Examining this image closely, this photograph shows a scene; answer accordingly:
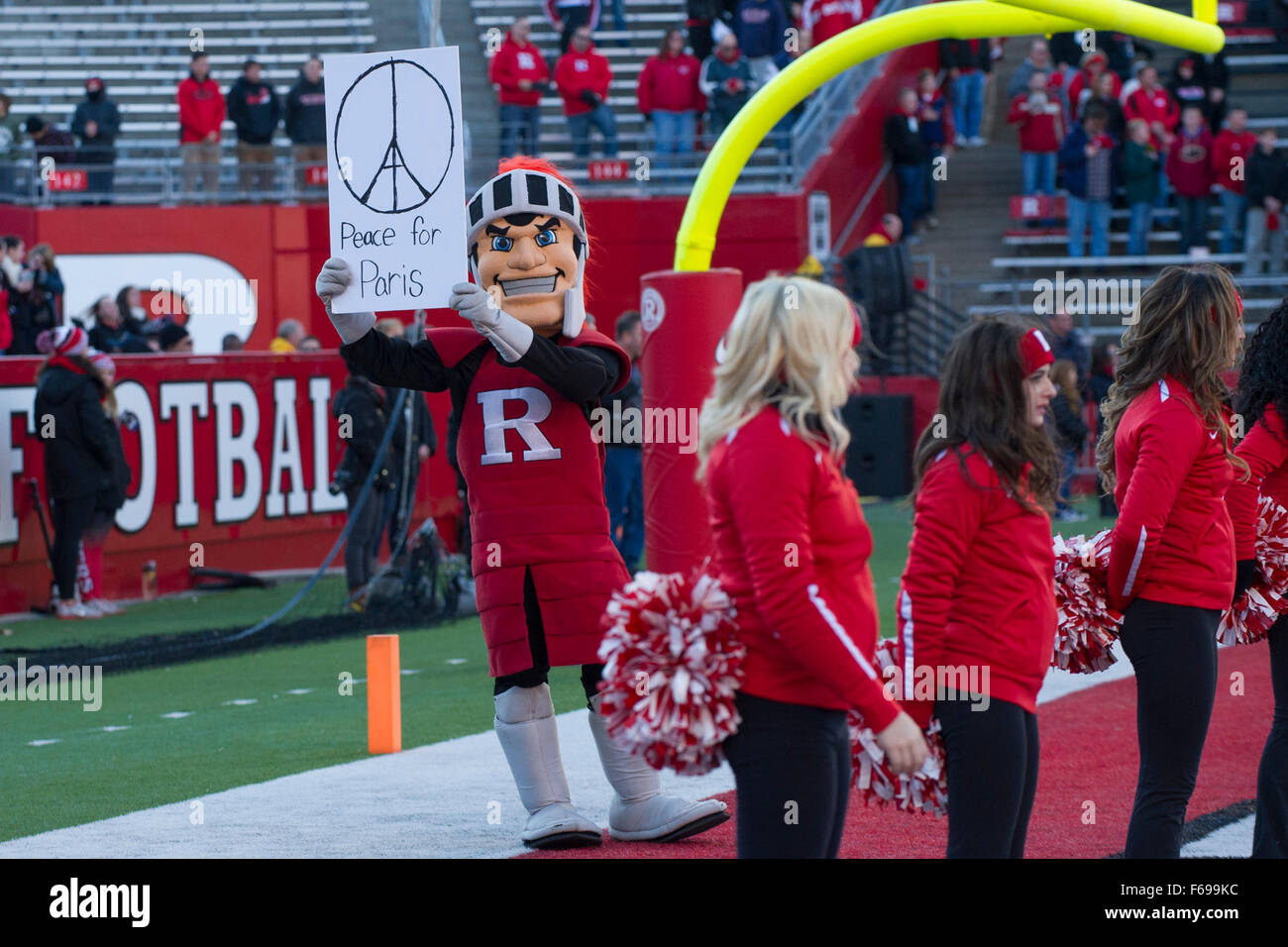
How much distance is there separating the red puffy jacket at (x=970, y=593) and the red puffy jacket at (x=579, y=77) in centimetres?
1880

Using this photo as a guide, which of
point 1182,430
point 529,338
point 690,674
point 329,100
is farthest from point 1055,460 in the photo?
point 329,100

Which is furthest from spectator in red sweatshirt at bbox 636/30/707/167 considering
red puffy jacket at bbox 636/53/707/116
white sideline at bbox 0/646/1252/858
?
white sideline at bbox 0/646/1252/858

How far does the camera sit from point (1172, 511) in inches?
205

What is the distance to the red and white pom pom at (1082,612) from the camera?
5.17 metres

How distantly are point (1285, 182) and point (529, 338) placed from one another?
60.7 ft

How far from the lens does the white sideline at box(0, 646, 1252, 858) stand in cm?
619

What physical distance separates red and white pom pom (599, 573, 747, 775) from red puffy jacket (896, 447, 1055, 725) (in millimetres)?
465

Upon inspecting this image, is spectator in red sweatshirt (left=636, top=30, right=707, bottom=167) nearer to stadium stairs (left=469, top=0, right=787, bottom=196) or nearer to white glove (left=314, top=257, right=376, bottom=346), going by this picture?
stadium stairs (left=469, top=0, right=787, bottom=196)

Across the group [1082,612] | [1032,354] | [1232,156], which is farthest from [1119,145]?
[1032,354]

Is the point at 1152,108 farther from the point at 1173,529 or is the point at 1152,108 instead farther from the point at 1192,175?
the point at 1173,529

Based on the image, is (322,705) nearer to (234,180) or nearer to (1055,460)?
(1055,460)

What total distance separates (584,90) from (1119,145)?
6711mm

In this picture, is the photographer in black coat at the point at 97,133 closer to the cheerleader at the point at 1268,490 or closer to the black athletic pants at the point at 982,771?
the cheerleader at the point at 1268,490

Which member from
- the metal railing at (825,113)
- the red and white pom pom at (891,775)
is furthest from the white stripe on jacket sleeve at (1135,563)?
the metal railing at (825,113)
